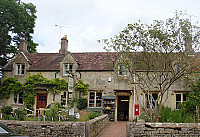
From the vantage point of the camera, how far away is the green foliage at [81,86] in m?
20.6

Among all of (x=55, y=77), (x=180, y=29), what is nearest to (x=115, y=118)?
(x=55, y=77)

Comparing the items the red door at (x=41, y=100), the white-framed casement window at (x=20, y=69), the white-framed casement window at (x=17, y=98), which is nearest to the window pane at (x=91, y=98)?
the red door at (x=41, y=100)

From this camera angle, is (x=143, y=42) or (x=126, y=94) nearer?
(x=143, y=42)

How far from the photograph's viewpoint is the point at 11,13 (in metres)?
26.1

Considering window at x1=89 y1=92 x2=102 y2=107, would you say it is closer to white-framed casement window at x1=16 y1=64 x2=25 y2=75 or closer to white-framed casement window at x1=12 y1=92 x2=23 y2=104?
white-framed casement window at x1=12 y1=92 x2=23 y2=104

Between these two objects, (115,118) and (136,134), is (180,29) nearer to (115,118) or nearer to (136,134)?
(136,134)

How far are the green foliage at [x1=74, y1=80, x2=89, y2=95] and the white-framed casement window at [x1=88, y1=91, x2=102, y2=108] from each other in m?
0.76

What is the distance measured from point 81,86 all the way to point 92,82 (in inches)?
44.0

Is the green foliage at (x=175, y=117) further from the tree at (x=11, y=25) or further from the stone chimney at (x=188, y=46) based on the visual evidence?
the tree at (x=11, y=25)

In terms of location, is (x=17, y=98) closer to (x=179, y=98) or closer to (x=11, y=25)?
(x=11, y=25)

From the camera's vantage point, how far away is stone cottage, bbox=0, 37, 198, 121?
1983 cm

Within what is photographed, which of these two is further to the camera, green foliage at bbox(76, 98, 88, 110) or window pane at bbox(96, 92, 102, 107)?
window pane at bbox(96, 92, 102, 107)

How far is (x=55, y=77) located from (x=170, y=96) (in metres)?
10.7

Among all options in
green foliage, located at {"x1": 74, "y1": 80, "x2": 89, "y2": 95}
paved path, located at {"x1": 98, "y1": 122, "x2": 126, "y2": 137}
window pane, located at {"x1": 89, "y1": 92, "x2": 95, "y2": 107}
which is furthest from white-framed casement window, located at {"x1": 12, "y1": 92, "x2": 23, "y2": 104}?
paved path, located at {"x1": 98, "y1": 122, "x2": 126, "y2": 137}
